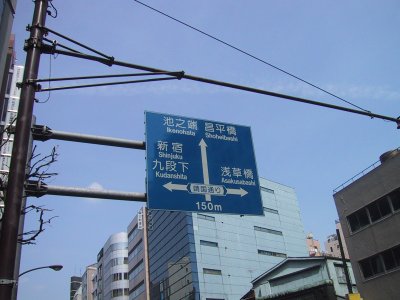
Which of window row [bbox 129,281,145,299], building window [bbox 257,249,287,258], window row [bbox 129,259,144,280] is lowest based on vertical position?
window row [bbox 129,281,145,299]

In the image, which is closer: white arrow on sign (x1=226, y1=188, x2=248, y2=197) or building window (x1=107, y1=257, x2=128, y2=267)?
white arrow on sign (x1=226, y1=188, x2=248, y2=197)

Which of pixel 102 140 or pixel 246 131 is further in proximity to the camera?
pixel 246 131

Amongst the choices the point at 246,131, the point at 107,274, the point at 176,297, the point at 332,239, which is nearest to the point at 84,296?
the point at 107,274

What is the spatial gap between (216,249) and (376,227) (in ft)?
130

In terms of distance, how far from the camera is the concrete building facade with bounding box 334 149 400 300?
22.2m

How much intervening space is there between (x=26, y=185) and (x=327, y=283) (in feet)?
86.7

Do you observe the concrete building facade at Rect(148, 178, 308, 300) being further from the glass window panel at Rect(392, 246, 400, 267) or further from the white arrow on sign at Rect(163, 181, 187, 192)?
the white arrow on sign at Rect(163, 181, 187, 192)

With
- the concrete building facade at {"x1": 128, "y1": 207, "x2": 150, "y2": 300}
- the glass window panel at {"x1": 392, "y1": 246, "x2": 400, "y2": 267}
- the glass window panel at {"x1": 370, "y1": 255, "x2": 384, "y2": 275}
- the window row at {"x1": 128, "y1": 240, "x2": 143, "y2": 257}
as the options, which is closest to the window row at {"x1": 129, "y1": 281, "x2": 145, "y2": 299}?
the concrete building facade at {"x1": 128, "y1": 207, "x2": 150, "y2": 300}

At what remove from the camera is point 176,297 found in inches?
2336

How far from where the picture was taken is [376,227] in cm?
2331

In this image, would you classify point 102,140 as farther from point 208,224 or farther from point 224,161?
point 208,224

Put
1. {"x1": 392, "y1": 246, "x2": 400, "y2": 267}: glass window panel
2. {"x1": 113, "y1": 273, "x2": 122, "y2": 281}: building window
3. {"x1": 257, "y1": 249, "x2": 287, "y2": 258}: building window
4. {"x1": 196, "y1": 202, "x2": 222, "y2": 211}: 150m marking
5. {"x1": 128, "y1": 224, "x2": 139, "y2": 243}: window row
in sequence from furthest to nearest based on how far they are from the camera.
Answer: {"x1": 113, "y1": 273, "x2": 122, "y2": 281}: building window
{"x1": 128, "y1": 224, "x2": 139, "y2": 243}: window row
{"x1": 257, "y1": 249, "x2": 287, "y2": 258}: building window
{"x1": 392, "y1": 246, "x2": 400, "y2": 267}: glass window panel
{"x1": 196, "y1": 202, "x2": 222, "y2": 211}: 150m marking

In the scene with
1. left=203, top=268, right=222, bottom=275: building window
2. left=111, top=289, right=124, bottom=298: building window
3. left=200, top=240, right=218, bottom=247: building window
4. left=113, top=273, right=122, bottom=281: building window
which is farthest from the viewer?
left=113, top=273, right=122, bottom=281: building window

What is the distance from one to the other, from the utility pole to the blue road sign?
109 inches
